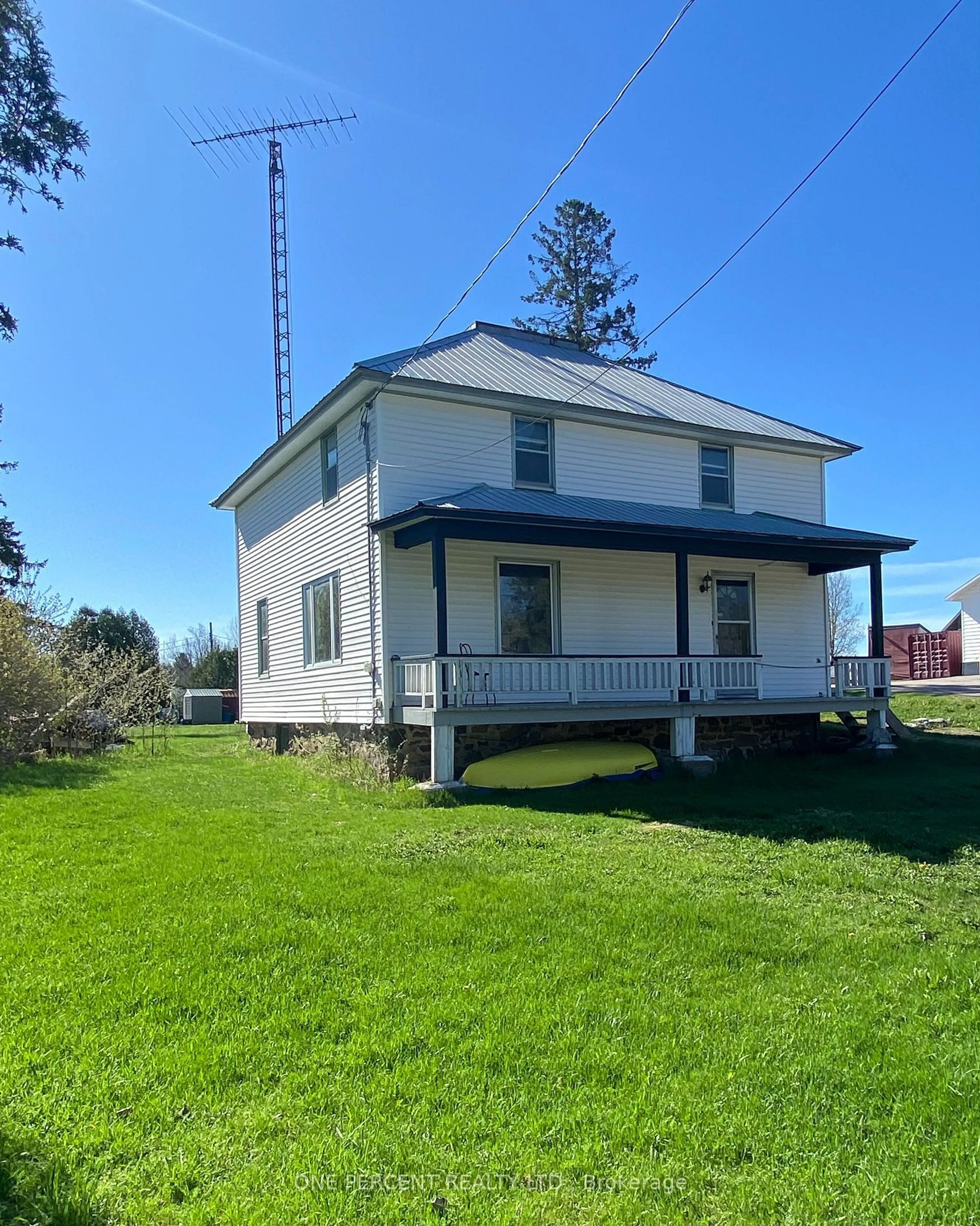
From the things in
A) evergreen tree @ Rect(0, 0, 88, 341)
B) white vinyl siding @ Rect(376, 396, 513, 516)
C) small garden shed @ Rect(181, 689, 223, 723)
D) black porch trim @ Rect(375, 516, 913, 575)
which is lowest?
small garden shed @ Rect(181, 689, 223, 723)

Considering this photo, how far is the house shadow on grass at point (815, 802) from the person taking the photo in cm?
838

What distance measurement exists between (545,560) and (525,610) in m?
0.86

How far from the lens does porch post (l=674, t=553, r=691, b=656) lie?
1298 cm

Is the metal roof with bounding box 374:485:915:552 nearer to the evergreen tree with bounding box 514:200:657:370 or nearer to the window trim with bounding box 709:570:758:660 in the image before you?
the window trim with bounding box 709:570:758:660

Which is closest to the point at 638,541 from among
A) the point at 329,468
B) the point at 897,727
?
the point at 329,468

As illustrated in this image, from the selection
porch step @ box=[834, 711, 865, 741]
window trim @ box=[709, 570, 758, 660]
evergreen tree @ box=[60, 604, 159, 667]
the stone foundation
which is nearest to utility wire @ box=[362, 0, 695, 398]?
the stone foundation

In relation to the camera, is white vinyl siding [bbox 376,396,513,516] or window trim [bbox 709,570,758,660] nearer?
white vinyl siding [bbox 376,396,513,516]

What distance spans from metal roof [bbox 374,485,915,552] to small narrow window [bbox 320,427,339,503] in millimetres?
2334

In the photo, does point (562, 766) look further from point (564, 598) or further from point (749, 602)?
point (749, 602)

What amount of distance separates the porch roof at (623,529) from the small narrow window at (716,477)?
288 millimetres

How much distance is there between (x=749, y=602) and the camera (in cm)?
1609

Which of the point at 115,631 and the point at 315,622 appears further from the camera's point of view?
the point at 115,631

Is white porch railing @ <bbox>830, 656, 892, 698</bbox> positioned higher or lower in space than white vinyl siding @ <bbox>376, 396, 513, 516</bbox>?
lower

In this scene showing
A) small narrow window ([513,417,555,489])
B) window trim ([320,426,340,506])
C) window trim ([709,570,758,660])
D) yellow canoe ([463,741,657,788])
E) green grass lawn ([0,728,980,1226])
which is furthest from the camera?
window trim ([709,570,758,660])
